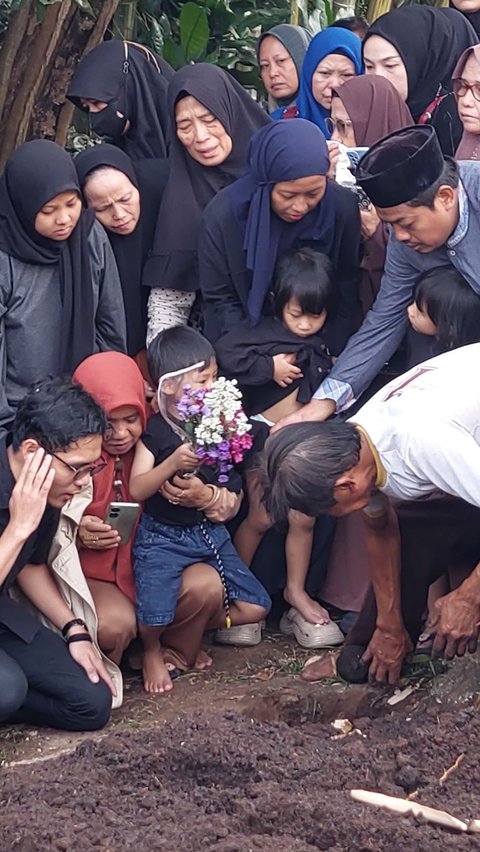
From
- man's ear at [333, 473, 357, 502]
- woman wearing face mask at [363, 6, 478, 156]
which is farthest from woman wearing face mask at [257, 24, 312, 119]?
man's ear at [333, 473, 357, 502]

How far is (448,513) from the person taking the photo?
371 cm

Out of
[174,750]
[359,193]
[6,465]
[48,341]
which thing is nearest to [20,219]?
[48,341]

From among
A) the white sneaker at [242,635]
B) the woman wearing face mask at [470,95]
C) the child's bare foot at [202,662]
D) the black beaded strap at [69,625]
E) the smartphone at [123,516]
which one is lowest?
the child's bare foot at [202,662]

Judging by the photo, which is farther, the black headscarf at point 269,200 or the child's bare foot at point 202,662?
the child's bare foot at point 202,662

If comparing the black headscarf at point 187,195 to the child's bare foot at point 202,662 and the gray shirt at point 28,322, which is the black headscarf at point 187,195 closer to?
the gray shirt at point 28,322

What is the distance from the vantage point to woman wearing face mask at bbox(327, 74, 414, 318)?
4496mm

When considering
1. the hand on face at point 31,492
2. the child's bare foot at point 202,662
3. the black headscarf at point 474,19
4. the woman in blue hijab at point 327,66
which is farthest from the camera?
the black headscarf at point 474,19

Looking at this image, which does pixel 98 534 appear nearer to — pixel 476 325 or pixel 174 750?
pixel 174 750

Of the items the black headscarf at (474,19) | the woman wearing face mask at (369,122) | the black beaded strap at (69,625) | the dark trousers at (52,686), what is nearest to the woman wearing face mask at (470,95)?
the woman wearing face mask at (369,122)

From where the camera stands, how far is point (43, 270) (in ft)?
14.0

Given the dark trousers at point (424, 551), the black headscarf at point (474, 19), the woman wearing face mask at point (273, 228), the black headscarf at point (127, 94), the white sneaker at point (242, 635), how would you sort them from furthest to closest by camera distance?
the black headscarf at point (474, 19)
the black headscarf at point (127, 94)
the white sneaker at point (242, 635)
the woman wearing face mask at point (273, 228)
the dark trousers at point (424, 551)

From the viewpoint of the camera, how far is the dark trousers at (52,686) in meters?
3.88

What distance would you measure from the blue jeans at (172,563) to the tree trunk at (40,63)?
2.72m

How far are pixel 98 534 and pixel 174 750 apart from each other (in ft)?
3.79
